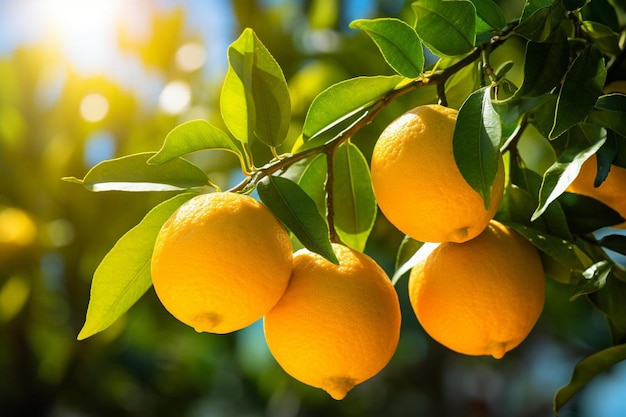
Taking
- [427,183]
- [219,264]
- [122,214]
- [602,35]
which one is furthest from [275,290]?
[122,214]

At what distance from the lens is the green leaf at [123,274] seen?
0.68 m

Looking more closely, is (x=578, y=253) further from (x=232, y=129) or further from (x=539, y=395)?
(x=539, y=395)

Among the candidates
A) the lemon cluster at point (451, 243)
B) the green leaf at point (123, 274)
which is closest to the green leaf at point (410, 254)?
the lemon cluster at point (451, 243)

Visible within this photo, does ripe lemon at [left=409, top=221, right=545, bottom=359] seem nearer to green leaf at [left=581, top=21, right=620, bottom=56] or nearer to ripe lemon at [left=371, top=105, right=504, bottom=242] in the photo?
ripe lemon at [left=371, top=105, right=504, bottom=242]

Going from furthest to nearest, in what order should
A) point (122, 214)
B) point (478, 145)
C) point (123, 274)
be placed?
1. point (122, 214)
2. point (123, 274)
3. point (478, 145)

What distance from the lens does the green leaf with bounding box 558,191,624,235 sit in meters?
0.73

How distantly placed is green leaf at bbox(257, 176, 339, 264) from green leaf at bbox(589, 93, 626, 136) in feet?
0.83

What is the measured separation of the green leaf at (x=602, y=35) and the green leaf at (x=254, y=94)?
1.10ft

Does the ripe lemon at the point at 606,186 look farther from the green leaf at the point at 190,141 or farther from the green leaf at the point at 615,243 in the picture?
the green leaf at the point at 190,141

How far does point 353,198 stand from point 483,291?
0.58 ft

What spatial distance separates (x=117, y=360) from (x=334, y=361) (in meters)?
1.71

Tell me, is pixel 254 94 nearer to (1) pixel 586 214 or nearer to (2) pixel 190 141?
(2) pixel 190 141

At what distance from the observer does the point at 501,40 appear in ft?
2.30

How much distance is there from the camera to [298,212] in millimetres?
665
